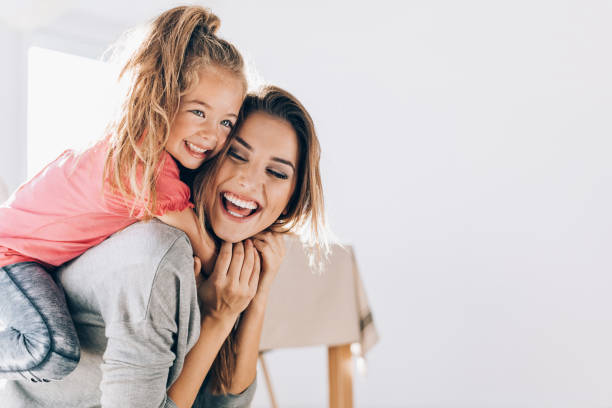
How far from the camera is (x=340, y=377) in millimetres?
1984

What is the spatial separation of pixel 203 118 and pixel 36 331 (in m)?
0.48

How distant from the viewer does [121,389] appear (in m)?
0.82

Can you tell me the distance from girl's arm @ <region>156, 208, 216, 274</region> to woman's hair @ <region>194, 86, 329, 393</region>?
0.06m

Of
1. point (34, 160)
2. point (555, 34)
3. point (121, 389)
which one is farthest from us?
point (34, 160)

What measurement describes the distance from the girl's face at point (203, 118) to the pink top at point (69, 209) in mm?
39

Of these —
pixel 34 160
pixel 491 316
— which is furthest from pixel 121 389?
pixel 34 160

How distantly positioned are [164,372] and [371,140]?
259 centimetres

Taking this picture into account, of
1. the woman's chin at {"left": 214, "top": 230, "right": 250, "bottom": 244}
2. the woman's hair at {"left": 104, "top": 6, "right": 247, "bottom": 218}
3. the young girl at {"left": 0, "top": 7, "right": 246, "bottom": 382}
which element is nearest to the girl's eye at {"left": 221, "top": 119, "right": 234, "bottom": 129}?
the young girl at {"left": 0, "top": 7, "right": 246, "bottom": 382}

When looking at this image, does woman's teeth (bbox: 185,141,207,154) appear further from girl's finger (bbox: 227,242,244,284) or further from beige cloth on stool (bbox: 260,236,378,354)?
beige cloth on stool (bbox: 260,236,378,354)

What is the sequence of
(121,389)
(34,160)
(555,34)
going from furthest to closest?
1. (34,160)
2. (555,34)
3. (121,389)

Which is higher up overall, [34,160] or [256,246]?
[34,160]

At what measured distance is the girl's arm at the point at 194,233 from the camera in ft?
3.26

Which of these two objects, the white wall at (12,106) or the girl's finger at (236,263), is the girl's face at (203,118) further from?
the white wall at (12,106)

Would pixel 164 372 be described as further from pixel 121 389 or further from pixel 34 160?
pixel 34 160
